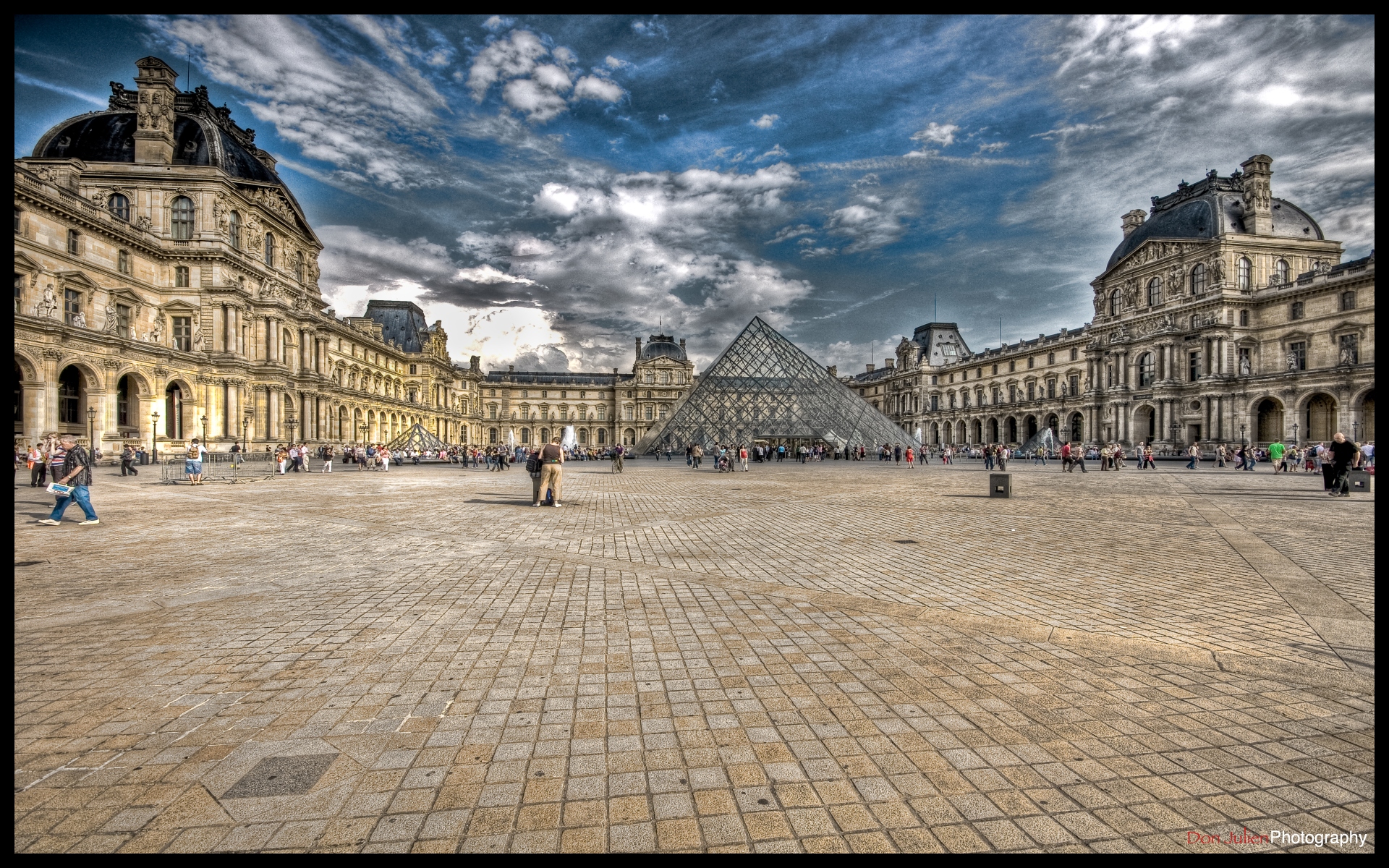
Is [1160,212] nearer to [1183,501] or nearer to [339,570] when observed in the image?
[1183,501]

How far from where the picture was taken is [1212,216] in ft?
139

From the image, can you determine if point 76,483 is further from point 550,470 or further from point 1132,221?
point 1132,221

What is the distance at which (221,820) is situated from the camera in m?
1.81

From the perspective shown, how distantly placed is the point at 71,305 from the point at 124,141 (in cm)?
1395

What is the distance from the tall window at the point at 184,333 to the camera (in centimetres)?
3097

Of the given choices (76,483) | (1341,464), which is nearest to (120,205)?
(76,483)

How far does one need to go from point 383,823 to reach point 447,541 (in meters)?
5.68

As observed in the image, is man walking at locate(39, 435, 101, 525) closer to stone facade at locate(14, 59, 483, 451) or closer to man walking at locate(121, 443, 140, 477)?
man walking at locate(121, 443, 140, 477)

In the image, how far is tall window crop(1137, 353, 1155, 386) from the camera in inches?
1738

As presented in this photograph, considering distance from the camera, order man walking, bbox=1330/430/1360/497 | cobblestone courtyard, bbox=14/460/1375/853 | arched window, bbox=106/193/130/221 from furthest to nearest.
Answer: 1. arched window, bbox=106/193/130/221
2. man walking, bbox=1330/430/1360/497
3. cobblestone courtyard, bbox=14/460/1375/853

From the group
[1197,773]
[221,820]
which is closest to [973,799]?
[1197,773]

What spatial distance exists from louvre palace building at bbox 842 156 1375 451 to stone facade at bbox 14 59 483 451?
189ft

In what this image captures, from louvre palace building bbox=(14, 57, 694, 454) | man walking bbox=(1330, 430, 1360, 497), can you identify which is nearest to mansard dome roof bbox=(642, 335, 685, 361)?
louvre palace building bbox=(14, 57, 694, 454)

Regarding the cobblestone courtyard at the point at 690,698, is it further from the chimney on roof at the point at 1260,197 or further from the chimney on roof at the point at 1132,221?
the chimney on roof at the point at 1132,221
